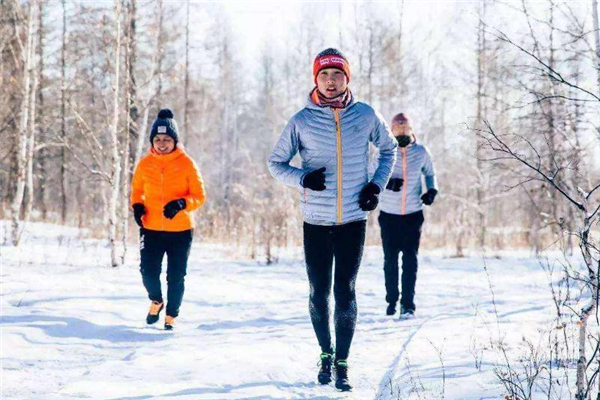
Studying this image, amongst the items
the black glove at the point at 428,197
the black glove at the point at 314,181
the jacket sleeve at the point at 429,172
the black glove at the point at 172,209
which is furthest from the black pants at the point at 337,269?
the jacket sleeve at the point at 429,172

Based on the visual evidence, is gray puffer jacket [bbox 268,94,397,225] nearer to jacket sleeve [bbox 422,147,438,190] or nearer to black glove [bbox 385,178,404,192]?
black glove [bbox 385,178,404,192]

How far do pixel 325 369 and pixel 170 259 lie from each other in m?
2.27

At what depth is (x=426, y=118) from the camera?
2345cm

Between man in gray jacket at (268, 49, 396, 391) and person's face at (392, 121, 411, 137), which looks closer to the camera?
man in gray jacket at (268, 49, 396, 391)

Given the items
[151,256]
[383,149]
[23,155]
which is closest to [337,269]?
[383,149]

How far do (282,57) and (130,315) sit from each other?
30.5 meters

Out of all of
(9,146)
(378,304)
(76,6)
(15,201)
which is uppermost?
(76,6)

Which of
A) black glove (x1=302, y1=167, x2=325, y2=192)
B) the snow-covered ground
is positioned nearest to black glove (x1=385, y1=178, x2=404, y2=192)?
the snow-covered ground

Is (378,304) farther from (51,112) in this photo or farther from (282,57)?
(282,57)

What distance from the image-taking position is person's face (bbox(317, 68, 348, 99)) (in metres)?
3.35

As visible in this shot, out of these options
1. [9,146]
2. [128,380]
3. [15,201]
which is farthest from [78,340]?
[9,146]

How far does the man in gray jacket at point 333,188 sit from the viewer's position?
3.37 metres

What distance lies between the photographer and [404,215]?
591 cm

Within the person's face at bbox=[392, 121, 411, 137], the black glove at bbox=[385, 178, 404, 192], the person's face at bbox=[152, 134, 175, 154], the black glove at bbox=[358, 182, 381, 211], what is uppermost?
the person's face at bbox=[392, 121, 411, 137]
